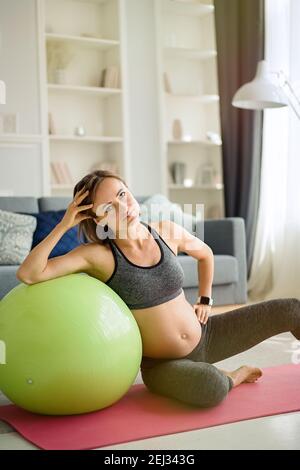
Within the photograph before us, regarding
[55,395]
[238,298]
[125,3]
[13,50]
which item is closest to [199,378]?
[55,395]

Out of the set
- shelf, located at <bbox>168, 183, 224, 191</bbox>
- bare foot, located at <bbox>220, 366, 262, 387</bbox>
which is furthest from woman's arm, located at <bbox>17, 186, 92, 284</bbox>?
shelf, located at <bbox>168, 183, 224, 191</bbox>

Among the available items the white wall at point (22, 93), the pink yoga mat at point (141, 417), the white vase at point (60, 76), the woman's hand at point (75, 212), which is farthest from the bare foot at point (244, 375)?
the white vase at point (60, 76)

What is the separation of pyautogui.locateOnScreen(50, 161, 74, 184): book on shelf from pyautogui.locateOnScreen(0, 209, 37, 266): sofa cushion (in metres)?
1.68

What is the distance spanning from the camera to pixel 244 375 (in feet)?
8.77

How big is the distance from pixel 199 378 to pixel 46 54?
4.54 m

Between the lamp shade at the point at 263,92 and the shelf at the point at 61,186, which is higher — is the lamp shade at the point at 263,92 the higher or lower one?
the higher one

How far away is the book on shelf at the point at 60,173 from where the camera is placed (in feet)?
20.4

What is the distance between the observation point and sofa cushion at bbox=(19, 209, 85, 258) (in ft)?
14.4

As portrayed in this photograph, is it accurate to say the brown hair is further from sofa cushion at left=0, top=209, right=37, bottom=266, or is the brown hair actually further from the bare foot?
sofa cushion at left=0, top=209, right=37, bottom=266

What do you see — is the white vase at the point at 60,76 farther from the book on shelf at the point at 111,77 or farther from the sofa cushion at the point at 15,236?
the sofa cushion at the point at 15,236

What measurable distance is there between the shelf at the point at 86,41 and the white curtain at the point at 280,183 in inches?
56.2

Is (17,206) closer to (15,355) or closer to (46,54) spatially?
(46,54)

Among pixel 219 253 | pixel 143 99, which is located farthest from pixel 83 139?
pixel 219 253

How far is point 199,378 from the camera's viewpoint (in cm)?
229
